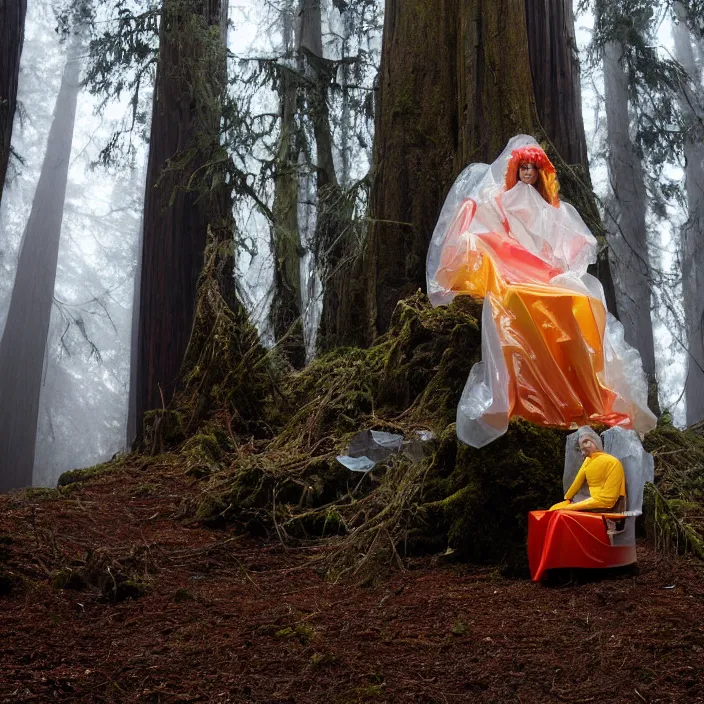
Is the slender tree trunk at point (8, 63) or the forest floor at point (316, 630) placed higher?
the slender tree trunk at point (8, 63)

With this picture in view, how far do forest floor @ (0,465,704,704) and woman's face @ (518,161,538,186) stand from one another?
8.31 feet

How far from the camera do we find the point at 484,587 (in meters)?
3.91

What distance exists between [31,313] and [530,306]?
68.9 feet

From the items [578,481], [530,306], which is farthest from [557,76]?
[578,481]

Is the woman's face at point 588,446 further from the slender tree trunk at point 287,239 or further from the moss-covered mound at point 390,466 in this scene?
the slender tree trunk at point 287,239

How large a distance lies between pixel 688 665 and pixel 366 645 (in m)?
1.10

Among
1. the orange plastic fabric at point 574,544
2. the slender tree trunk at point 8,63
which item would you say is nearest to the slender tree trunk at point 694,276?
the slender tree trunk at point 8,63

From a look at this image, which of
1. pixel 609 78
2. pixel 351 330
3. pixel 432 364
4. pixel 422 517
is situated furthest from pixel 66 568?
pixel 609 78

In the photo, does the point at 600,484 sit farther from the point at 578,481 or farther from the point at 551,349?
the point at 551,349

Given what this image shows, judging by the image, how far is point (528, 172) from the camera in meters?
5.62

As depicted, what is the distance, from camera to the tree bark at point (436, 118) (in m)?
7.14

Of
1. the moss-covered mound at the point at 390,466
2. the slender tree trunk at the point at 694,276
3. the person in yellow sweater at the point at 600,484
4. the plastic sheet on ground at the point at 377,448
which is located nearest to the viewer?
the person in yellow sweater at the point at 600,484

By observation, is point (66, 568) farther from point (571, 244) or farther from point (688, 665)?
point (571, 244)

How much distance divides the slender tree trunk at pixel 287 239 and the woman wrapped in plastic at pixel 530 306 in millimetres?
2859
